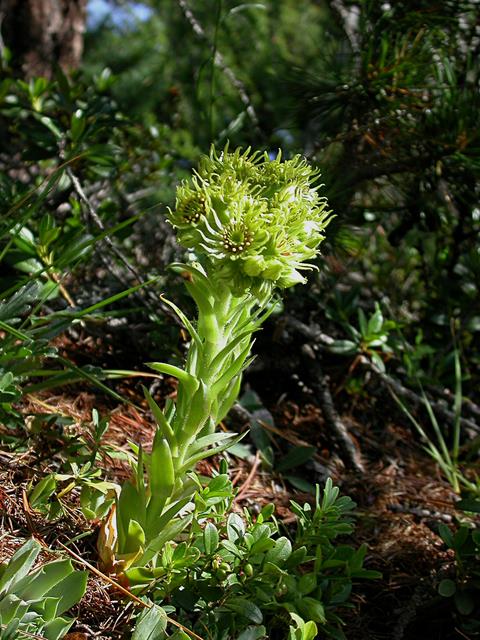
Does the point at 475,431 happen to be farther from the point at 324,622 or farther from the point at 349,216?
the point at 324,622

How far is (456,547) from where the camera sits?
5.45ft

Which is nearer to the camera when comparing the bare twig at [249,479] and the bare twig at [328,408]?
the bare twig at [249,479]

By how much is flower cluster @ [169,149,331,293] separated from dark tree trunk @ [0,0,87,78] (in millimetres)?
2535

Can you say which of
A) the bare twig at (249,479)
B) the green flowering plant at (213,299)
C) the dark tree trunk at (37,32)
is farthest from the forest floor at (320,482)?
the dark tree trunk at (37,32)

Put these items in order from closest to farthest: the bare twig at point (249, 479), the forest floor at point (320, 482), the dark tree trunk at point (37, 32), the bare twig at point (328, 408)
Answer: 1. the forest floor at point (320, 482)
2. the bare twig at point (249, 479)
3. the bare twig at point (328, 408)
4. the dark tree trunk at point (37, 32)

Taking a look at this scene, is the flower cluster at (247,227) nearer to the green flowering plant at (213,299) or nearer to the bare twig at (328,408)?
the green flowering plant at (213,299)

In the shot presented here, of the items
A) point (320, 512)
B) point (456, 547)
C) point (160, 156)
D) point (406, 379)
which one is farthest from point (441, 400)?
point (160, 156)

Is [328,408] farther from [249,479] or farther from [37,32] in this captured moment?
[37,32]

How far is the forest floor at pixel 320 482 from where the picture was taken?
158 cm

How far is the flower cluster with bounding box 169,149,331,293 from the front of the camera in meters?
1.32

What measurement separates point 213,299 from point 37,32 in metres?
2.73

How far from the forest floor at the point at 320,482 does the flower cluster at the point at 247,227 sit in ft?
2.18

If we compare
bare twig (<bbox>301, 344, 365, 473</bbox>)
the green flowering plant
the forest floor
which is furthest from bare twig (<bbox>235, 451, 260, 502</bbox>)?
the green flowering plant

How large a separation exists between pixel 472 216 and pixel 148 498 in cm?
175
